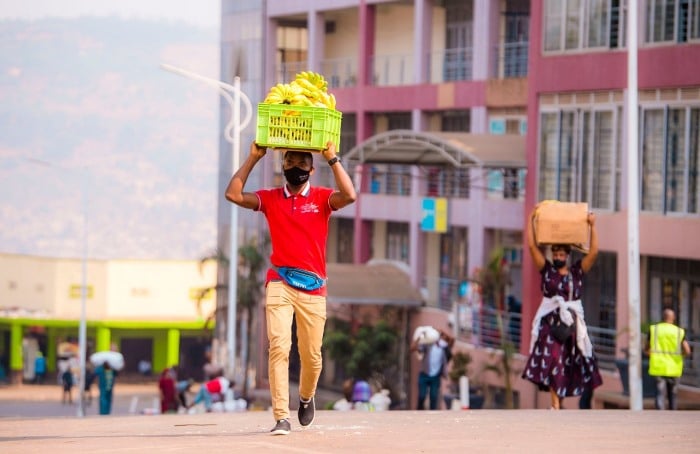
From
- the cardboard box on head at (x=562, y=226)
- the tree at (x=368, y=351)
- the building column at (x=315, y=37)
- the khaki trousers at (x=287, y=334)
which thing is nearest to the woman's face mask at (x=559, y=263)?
the cardboard box on head at (x=562, y=226)

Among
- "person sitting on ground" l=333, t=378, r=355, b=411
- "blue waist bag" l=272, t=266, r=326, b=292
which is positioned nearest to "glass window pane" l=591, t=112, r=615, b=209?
"person sitting on ground" l=333, t=378, r=355, b=411

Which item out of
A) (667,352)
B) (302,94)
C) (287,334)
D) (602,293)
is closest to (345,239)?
(602,293)

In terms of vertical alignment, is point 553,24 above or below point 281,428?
above

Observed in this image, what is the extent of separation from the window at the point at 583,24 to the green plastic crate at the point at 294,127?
21996mm

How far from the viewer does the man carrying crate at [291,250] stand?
15.0 metres

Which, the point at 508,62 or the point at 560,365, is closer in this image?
the point at 560,365

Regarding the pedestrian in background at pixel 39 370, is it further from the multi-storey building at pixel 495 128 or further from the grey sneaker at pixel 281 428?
the grey sneaker at pixel 281 428

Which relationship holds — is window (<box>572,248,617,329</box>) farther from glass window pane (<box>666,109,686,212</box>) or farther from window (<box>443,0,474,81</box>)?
window (<box>443,0,474,81</box>)

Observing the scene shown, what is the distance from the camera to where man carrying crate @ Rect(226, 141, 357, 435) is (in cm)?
1502

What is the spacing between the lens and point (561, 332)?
21.0 m

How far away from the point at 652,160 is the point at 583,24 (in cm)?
353

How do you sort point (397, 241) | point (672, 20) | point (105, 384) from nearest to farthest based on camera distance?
point (672, 20) < point (105, 384) < point (397, 241)

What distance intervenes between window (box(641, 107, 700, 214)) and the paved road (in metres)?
15.6

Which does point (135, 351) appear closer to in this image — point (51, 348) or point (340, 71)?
point (51, 348)
